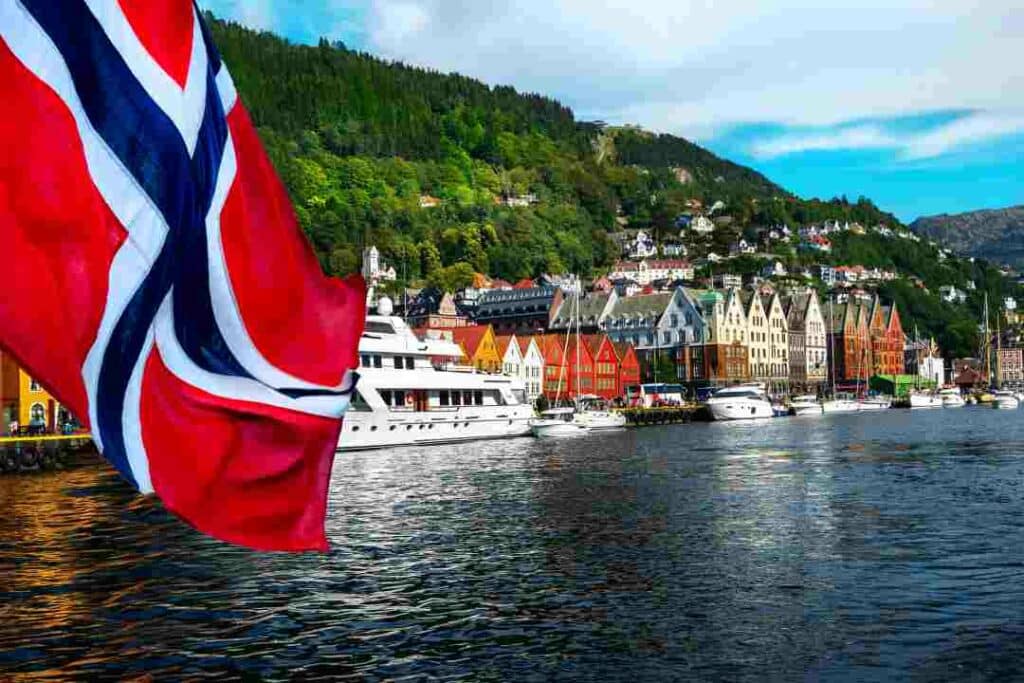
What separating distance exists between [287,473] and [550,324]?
176 m

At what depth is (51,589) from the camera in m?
23.9

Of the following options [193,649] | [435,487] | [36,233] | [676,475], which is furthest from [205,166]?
[676,475]

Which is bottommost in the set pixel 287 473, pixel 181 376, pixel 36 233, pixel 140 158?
pixel 287 473

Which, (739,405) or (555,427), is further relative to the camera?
(739,405)

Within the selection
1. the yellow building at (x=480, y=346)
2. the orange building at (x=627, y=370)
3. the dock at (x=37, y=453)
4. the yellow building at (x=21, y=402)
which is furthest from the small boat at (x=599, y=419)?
the dock at (x=37, y=453)

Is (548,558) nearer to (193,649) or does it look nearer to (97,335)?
(193,649)

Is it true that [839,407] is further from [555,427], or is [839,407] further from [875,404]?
[555,427]

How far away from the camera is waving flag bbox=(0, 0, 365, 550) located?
20.9 feet

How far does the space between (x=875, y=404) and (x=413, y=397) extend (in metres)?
117

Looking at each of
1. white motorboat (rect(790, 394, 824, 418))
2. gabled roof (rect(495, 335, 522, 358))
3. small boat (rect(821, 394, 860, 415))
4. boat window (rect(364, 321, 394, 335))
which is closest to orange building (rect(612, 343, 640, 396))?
gabled roof (rect(495, 335, 522, 358))

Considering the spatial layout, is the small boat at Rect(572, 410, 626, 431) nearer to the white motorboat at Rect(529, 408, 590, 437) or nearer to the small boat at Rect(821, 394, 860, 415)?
the white motorboat at Rect(529, 408, 590, 437)

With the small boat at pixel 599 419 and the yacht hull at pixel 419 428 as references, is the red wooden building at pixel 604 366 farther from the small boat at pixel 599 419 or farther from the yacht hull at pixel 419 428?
the yacht hull at pixel 419 428

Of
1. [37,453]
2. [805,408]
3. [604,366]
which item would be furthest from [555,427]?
[805,408]

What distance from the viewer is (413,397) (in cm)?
7281
